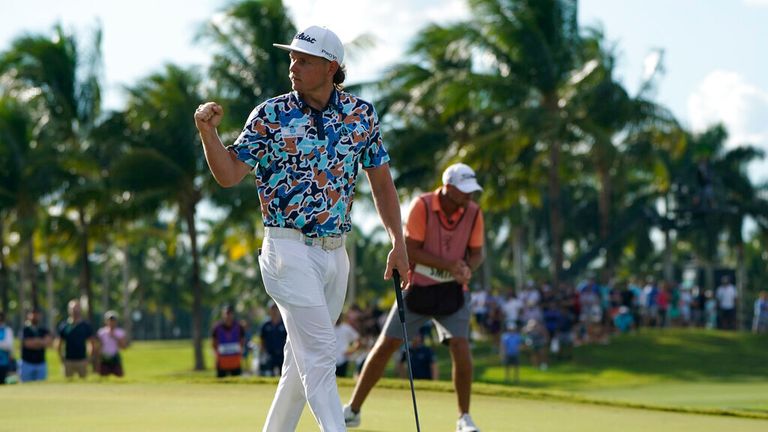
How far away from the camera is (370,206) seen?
4281 cm

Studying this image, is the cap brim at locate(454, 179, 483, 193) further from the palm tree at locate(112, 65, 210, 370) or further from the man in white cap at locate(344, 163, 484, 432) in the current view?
the palm tree at locate(112, 65, 210, 370)

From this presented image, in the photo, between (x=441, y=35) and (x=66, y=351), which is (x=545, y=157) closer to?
(x=441, y=35)

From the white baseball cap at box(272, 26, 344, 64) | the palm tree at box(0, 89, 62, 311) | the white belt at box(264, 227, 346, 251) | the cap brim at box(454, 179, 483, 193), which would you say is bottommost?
the white belt at box(264, 227, 346, 251)

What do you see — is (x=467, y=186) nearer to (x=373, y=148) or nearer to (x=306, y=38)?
(x=373, y=148)

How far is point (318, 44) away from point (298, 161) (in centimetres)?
56

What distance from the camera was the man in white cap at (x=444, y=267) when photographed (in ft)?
29.0

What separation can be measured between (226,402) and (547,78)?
1030 inches

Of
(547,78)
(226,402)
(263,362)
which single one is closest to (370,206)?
(547,78)

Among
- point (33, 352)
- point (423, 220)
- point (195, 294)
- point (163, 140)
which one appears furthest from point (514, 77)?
point (423, 220)

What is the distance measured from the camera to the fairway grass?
332 inches

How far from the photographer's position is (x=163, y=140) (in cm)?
3834

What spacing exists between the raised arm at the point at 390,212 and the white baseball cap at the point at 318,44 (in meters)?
0.63

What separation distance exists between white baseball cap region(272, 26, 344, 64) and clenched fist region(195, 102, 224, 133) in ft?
1.73

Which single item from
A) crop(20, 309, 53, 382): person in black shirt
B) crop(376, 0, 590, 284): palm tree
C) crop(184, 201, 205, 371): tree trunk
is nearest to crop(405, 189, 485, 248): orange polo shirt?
crop(20, 309, 53, 382): person in black shirt
